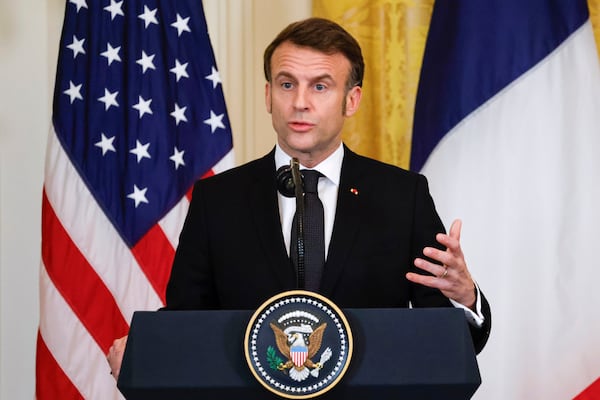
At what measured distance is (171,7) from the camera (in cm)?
374

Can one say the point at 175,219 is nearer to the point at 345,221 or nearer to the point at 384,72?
the point at 384,72

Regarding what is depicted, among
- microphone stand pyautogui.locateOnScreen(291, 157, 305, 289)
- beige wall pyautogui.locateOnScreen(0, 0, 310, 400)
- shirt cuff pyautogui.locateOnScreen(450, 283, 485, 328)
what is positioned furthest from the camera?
beige wall pyautogui.locateOnScreen(0, 0, 310, 400)

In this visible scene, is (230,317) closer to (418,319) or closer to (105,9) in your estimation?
(418,319)

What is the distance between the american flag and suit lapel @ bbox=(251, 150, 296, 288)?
122cm

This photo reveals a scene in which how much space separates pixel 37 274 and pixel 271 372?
9.09ft

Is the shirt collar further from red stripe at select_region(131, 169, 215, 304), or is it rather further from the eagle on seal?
red stripe at select_region(131, 169, 215, 304)

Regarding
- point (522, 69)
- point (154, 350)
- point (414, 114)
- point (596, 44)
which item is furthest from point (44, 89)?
point (154, 350)

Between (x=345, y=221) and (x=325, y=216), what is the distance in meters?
0.09

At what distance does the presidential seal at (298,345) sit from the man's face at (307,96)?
0.80 meters

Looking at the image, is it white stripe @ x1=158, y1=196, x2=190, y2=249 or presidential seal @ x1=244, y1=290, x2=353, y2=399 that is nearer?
presidential seal @ x1=244, y1=290, x2=353, y2=399

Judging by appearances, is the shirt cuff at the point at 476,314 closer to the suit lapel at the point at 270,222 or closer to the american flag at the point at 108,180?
the suit lapel at the point at 270,222

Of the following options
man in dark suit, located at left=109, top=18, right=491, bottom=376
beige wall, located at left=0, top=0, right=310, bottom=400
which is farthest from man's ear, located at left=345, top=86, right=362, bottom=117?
beige wall, located at left=0, top=0, right=310, bottom=400

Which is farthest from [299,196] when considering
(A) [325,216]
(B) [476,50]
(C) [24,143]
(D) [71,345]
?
(C) [24,143]

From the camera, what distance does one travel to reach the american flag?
3.60 metres
